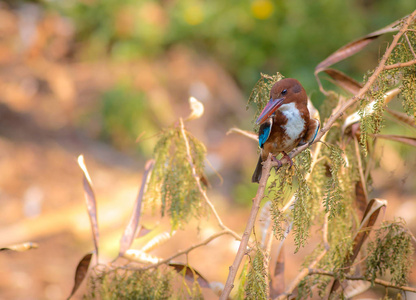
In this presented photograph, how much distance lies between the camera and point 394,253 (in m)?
1.37

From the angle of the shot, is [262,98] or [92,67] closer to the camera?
[262,98]

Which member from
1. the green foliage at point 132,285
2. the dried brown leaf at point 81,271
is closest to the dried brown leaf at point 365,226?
the green foliage at point 132,285

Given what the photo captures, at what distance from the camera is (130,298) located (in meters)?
Result: 1.50

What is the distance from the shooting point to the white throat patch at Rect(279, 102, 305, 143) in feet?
4.92

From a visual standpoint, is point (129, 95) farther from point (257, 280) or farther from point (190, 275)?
point (257, 280)

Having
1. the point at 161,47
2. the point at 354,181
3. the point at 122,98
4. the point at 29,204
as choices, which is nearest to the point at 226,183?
the point at 122,98

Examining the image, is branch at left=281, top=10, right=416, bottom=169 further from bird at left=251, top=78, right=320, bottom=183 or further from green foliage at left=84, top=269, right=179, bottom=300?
green foliage at left=84, top=269, right=179, bottom=300

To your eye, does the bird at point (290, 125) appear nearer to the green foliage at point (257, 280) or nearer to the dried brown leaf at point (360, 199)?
the dried brown leaf at point (360, 199)

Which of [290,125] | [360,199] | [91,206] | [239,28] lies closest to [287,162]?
[290,125]

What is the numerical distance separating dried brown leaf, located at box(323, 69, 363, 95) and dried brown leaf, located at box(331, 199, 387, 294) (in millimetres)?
382

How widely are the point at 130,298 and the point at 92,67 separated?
4301 mm

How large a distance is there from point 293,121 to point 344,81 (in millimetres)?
255

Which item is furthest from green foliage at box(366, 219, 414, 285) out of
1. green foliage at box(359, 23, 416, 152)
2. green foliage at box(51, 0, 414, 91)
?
green foliage at box(51, 0, 414, 91)

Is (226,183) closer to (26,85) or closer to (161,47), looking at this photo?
(161,47)
